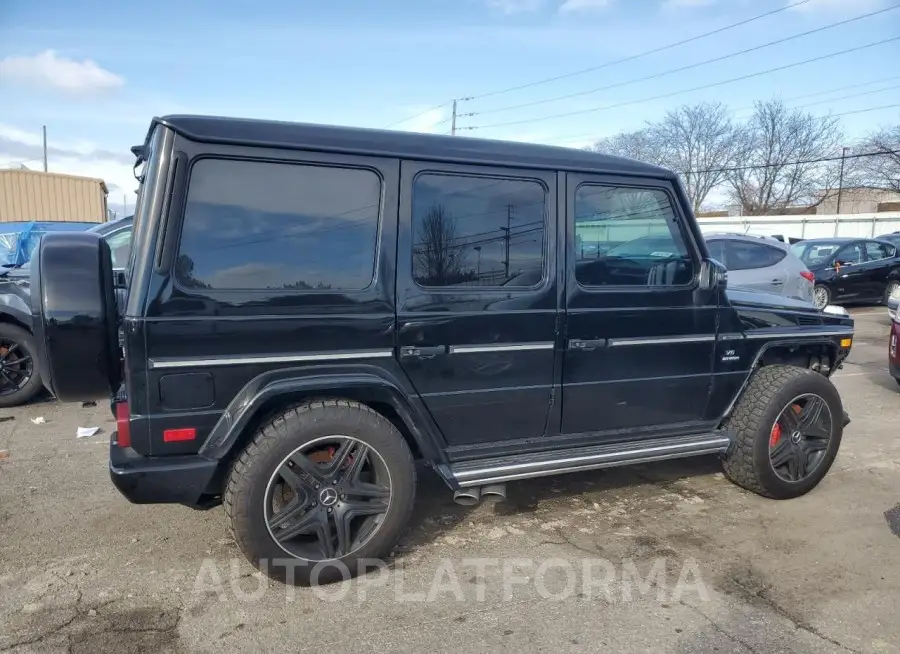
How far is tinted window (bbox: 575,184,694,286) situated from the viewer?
3.68 m

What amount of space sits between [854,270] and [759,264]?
687 cm

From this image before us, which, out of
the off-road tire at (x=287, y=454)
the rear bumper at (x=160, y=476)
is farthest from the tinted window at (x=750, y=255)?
the rear bumper at (x=160, y=476)

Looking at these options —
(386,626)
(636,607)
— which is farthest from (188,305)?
(636,607)

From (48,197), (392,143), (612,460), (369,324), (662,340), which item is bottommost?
(612,460)

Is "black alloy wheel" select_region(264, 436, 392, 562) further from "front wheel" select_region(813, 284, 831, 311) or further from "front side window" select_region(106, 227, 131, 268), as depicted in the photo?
"front wheel" select_region(813, 284, 831, 311)

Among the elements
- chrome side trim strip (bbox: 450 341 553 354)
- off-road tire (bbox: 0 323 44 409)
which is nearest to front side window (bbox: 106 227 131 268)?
off-road tire (bbox: 0 323 44 409)

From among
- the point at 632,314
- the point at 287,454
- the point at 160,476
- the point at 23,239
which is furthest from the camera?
the point at 23,239

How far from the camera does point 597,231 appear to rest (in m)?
3.73

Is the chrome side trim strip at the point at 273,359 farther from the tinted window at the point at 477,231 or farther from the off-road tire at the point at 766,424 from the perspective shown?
the off-road tire at the point at 766,424

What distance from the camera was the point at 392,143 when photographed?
10.6ft

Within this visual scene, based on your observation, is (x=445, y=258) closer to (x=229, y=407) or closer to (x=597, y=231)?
(x=597, y=231)

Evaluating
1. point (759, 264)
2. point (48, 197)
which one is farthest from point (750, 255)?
point (48, 197)

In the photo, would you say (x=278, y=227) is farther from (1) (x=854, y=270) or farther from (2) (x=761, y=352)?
(1) (x=854, y=270)

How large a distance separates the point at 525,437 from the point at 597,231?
1210 millimetres
